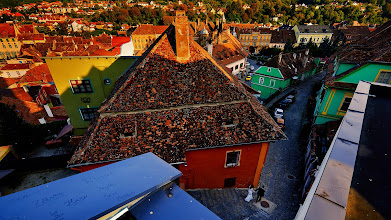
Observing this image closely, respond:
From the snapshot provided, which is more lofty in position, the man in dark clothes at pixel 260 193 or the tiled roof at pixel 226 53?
the tiled roof at pixel 226 53

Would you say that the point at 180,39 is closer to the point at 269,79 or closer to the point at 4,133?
the point at 4,133

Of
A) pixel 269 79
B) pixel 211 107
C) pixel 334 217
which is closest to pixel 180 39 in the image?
pixel 211 107

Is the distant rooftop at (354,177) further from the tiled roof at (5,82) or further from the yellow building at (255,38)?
the yellow building at (255,38)

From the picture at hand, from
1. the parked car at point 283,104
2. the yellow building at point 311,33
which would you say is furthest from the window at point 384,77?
the yellow building at point 311,33

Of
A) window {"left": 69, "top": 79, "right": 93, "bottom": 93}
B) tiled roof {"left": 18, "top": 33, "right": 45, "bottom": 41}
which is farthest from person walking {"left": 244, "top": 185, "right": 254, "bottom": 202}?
tiled roof {"left": 18, "top": 33, "right": 45, "bottom": 41}

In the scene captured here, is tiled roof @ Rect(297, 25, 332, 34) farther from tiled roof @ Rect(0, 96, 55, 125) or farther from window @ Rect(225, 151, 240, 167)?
tiled roof @ Rect(0, 96, 55, 125)

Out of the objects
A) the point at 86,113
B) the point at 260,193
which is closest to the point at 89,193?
the point at 260,193
